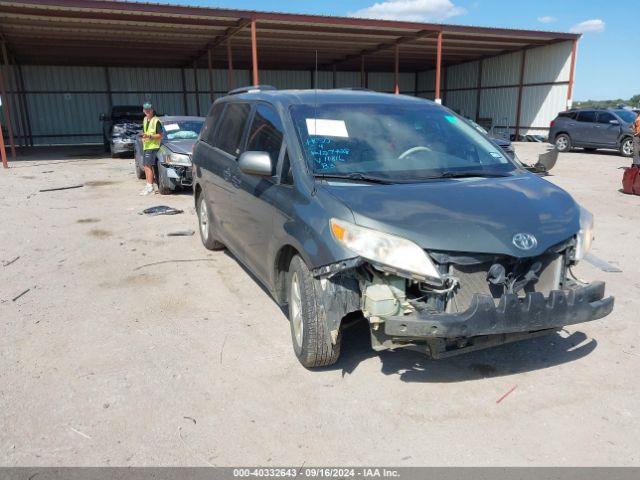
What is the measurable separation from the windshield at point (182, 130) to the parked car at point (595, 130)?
1456cm

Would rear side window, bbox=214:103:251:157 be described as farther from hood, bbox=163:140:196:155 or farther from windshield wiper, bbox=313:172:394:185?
hood, bbox=163:140:196:155

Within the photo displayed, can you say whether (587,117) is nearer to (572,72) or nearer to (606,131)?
(606,131)

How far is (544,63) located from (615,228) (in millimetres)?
19928

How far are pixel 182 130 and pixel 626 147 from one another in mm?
15030

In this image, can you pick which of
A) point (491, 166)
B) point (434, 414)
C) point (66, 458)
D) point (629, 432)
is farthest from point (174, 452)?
point (491, 166)

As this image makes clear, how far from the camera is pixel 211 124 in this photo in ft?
19.4

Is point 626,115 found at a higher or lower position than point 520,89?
lower

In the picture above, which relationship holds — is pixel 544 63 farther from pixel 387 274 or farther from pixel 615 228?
pixel 387 274

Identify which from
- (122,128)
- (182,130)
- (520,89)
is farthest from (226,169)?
(520,89)

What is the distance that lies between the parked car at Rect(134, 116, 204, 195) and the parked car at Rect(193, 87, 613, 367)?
6187 millimetres

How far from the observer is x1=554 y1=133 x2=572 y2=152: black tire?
19.5 meters

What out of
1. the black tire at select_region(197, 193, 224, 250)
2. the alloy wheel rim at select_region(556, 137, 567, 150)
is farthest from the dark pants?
the alloy wheel rim at select_region(556, 137, 567, 150)

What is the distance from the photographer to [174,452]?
2656mm

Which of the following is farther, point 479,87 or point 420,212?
point 479,87
